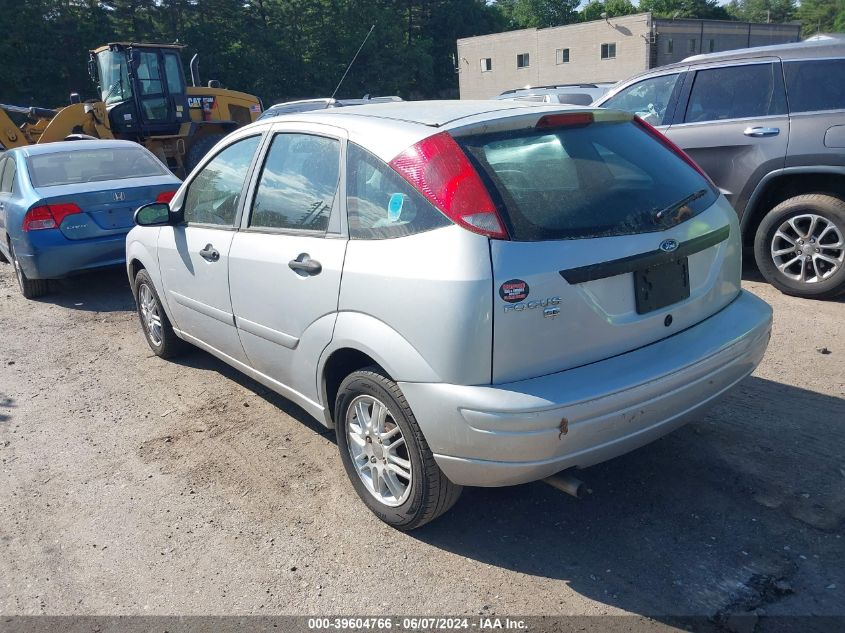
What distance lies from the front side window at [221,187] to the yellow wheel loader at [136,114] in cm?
1114

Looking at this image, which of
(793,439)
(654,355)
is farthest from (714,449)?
(654,355)

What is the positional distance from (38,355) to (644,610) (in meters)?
5.43

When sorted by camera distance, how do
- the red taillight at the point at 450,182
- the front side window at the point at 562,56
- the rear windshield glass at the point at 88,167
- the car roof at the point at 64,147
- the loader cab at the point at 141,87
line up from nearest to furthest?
the red taillight at the point at 450,182
the rear windshield glass at the point at 88,167
the car roof at the point at 64,147
the loader cab at the point at 141,87
the front side window at the point at 562,56

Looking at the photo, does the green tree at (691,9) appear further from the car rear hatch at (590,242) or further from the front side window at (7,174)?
the car rear hatch at (590,242)

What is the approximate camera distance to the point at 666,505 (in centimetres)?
337

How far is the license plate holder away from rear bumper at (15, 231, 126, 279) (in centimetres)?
611


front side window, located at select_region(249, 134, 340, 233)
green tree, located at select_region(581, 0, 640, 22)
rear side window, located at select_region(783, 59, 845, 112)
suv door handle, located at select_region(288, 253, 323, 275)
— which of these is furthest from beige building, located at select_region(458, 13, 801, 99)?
suv door handle, located at select_region(288, 253, 323, 275)

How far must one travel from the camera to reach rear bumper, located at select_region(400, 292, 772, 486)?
268 cm

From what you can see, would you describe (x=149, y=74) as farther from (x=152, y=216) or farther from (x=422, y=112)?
(x=422, y=112)

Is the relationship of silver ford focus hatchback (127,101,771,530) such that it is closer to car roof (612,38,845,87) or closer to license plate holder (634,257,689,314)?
license plate holder (634,257,689,314)

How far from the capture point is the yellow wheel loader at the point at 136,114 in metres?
14.6

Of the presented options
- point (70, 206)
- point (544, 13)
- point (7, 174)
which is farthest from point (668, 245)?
point (544, 13)

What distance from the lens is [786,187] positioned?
20.0 feet

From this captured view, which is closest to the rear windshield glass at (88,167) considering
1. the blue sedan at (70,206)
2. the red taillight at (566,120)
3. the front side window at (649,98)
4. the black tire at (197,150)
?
the blue sedan at (70,206)
